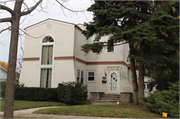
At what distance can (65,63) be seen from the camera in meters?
16.2

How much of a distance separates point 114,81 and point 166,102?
940 centimetres

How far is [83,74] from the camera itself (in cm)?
1820

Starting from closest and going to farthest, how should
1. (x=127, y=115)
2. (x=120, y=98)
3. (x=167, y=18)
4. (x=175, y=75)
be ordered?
(x=127, y=115) → (x=167, y=18) → (x=175, y=75) → (x=120, y=98)

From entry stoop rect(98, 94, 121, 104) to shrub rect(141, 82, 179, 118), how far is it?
6.12m

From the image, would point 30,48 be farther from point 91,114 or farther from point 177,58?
point 177,58

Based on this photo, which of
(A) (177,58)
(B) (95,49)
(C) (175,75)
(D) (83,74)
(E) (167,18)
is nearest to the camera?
(E) (167,18)

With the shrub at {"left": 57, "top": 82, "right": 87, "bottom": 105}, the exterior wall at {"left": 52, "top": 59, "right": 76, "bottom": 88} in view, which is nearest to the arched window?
the exterior wall at {"left": 52, "top": 59, "right": 76, "bottom": 88}

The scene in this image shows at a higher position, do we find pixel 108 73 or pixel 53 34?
pixel 53 34

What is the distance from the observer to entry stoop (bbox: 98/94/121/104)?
50.6 ft

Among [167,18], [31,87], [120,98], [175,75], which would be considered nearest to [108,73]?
[120,98]

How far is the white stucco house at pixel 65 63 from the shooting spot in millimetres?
16234

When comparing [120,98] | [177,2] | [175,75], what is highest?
[177,2]

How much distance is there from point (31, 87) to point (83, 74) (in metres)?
5.29

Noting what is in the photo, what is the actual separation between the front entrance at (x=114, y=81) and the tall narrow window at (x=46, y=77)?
19.9ft
